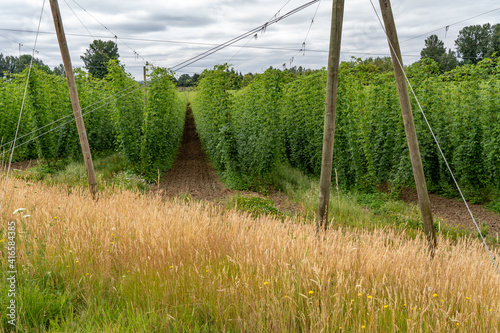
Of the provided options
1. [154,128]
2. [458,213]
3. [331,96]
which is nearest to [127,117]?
[154,128]

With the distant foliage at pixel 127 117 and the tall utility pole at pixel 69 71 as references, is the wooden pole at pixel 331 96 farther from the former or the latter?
the distant foliage at pixel 127 117

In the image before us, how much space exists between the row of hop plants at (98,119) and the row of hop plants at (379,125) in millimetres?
2528

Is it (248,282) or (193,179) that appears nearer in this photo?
(248,282)

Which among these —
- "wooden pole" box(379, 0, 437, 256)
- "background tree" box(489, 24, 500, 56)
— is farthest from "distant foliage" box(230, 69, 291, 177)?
"background tree" box(489, 24, 500, 56)

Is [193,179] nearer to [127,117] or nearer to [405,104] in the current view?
[127,117]

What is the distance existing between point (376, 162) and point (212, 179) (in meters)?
6.25

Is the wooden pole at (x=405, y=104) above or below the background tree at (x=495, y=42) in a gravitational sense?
below

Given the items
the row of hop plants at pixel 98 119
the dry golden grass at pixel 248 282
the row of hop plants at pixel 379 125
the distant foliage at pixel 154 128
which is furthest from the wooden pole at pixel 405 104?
the distant foliage at pixel 154 128

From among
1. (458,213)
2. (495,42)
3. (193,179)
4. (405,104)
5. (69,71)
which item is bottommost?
(458,213)

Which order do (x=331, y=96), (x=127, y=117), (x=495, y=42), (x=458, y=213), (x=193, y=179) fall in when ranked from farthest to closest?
(x=495, y=42) → (x=193, y=179) → (x=127, y=117) → (x=458, y=213) → (x=331, y=96)

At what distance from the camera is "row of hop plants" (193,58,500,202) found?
10.4m

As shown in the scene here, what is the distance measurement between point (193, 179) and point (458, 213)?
9157 millimetres

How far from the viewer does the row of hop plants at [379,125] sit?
34.1ft

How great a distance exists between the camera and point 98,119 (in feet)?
52.4
